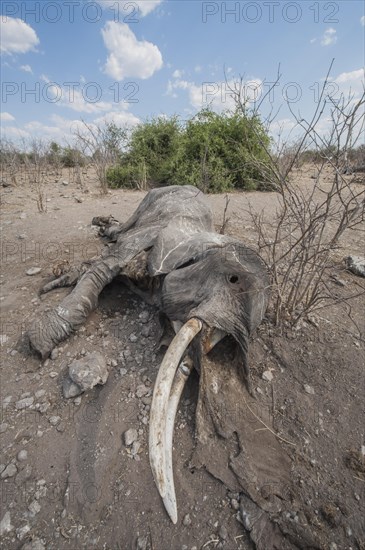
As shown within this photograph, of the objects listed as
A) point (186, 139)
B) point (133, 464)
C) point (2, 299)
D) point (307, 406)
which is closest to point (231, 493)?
point (133, 464)

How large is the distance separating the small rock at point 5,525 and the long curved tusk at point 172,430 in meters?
0.97

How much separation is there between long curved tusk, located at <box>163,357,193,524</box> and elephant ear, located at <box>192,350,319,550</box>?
119mm

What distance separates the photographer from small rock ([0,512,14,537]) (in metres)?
1.67

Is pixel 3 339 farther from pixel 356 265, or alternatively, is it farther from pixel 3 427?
pixel 356 265

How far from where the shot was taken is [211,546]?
159cm

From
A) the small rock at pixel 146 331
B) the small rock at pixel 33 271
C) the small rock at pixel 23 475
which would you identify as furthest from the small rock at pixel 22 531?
the small rock at pixel 33 271

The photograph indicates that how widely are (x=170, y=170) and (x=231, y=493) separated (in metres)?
8.50

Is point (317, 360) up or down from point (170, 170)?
down

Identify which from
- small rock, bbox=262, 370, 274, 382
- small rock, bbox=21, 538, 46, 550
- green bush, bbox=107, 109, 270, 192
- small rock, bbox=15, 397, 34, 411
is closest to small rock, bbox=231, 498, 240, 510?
small rock, bbox=262, 370, 274, 382

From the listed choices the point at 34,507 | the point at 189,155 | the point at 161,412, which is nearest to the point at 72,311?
the point at 34,507

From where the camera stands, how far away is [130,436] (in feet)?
6.79

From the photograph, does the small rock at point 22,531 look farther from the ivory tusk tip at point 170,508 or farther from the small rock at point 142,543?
the ivory tusk tip at point 170,508

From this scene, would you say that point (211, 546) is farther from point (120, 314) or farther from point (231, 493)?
point (120, 314)

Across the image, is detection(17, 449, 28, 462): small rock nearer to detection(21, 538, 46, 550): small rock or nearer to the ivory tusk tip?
detection(21, 538, 46, 550): small rock
